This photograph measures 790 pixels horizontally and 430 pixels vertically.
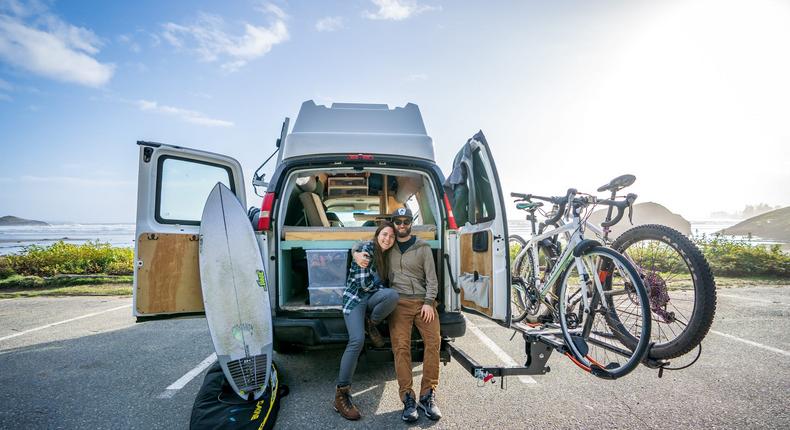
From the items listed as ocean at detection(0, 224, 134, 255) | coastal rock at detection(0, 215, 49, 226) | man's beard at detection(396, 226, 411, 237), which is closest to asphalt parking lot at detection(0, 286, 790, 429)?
man's beard at detection(396, 226, 411, 237)

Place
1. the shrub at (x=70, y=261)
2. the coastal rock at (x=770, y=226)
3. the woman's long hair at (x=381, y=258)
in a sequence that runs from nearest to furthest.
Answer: the woman's long hair at (x=381, y=258), the shrub at (x=70, y=261), the coastal rock at (x=770, y=226)

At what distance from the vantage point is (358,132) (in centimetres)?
358

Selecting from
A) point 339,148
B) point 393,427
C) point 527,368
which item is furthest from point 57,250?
point 527,368

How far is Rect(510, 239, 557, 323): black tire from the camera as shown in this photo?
3.51 meters

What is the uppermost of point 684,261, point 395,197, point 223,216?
point 395,197

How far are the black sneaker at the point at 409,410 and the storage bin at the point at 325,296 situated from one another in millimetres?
982

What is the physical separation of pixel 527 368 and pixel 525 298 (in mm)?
1214

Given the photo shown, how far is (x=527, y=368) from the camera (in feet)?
8.54

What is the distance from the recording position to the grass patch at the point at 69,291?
7.21 m

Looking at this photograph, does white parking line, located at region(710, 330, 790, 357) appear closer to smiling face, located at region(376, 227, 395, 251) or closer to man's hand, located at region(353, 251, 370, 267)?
smiling face, located at region(376, 227, 395, 251)

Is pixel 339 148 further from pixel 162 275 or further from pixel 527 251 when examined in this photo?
pixel 527 251

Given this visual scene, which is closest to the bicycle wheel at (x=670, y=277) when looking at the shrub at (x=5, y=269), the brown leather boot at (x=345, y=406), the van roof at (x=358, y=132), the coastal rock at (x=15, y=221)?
the van roof at (x=358, y=132)

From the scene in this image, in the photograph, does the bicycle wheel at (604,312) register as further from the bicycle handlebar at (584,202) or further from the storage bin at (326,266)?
the storage bin at (326,266)

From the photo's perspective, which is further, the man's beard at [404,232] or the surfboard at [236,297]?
the man's beard at [404,232]
